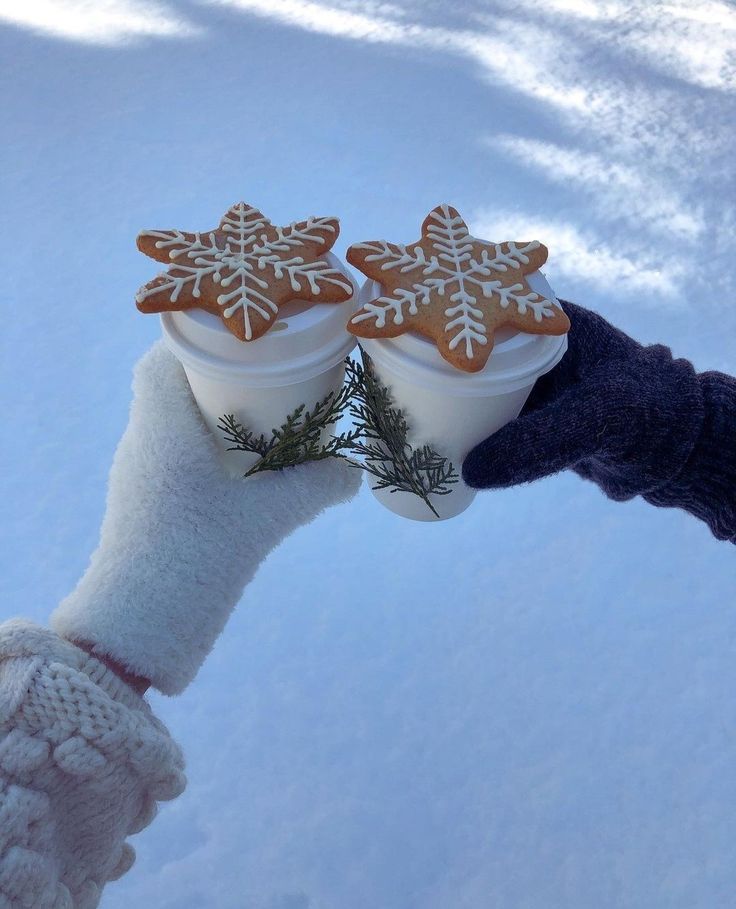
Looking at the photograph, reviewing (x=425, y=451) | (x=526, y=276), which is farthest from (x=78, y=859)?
(x=526, y=276)

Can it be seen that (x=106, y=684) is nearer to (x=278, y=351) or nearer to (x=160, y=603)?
(x=160, y=603)

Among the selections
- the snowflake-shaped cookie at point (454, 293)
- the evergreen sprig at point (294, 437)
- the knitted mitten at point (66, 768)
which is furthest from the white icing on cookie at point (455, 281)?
the knitted mitten at point (66, 768)

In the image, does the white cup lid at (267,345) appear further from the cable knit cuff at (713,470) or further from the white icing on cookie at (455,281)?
the cable knit cuff at (713,470)

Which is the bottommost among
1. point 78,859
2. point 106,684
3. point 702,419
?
point 78,859

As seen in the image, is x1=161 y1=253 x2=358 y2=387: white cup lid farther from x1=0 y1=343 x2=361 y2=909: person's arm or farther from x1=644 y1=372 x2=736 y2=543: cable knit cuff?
x1=644 y1=372 x2=736 y2=543: cable knit cuff

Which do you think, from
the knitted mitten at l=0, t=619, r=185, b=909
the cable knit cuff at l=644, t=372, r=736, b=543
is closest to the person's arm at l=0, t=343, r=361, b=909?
the knitted mitten at l=0, t=619, r=185, b=909

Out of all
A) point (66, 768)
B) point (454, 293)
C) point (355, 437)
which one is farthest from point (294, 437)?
point (66, 768)
